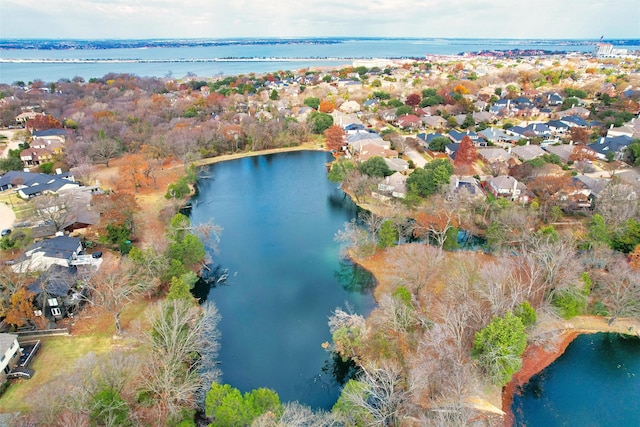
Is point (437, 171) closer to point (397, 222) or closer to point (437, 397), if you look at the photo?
point (397, 222)

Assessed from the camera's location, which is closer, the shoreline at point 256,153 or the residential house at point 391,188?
the residential house at point 391,188

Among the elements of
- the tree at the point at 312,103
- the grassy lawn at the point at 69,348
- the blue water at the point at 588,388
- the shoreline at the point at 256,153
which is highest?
the tree at the point at 312,103

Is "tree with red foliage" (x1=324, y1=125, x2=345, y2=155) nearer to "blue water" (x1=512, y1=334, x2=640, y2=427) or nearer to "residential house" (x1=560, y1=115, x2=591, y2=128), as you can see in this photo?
"residential house" (x1=560, y1=115, x2=591, y2=128)

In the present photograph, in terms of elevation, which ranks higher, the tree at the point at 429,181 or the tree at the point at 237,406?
the tree at the point at 429,181

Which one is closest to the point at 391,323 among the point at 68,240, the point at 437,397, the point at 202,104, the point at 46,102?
the point at 437,397

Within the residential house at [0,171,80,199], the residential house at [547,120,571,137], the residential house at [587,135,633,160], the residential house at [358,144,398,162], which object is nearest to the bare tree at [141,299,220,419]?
the residential house at [0,171,80,199]

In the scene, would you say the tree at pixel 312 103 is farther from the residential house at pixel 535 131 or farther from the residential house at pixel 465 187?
the residential house at pixel 465 187

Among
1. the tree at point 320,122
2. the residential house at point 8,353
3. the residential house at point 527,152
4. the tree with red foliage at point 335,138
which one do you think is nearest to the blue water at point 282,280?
the tree with red foliage at point 335,138

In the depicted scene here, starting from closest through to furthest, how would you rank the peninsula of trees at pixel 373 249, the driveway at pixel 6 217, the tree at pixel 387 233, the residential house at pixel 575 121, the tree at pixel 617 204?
the peninsula of trees at pixel 373 249 < the tree at pixel 387 233 < the tree at pixel 617 204 < the driveway at pixel 6 217 < the residential house at pixel 575 121

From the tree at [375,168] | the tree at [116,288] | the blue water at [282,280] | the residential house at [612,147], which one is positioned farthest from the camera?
the residential house at [612,147]
